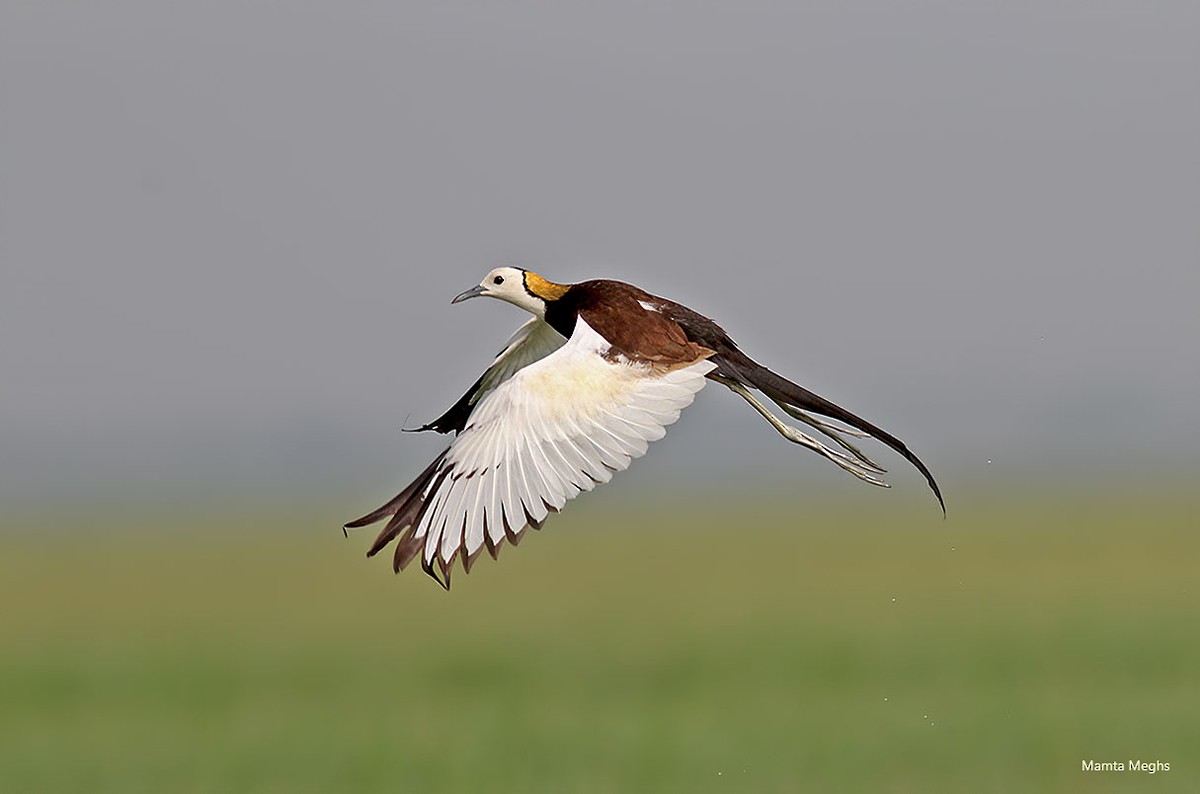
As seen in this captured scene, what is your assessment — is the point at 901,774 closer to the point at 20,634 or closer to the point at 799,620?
the point at 799,620

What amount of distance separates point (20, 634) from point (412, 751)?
2122 cm

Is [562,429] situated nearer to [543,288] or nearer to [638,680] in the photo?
[543,288]

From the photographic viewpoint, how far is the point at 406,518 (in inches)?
383

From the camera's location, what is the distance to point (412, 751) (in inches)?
929

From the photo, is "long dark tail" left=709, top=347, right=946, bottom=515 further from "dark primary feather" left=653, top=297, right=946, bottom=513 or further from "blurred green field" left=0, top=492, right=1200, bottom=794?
"blurred green field" left=0, top=492, right=1200, bottom=794

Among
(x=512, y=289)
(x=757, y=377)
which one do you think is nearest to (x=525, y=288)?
(x=512, y=289)

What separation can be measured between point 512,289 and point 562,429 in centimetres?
139

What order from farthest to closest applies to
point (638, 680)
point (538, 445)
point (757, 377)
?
point (638, 680)
point (757, 377)
point (538, 445)

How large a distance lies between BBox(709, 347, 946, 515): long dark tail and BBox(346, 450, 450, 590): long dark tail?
1548 mm

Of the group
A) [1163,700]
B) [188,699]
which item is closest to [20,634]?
[188,699]

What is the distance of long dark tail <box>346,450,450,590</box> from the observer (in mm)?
9562

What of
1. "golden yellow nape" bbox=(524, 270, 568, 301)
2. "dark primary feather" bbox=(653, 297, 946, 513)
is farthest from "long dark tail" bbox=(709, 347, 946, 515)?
"golden yellow nape" bbox=(524, 270, 568, 301)

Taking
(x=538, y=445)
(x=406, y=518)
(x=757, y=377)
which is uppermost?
(x=757, y=377)

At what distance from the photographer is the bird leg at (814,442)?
427 inches
